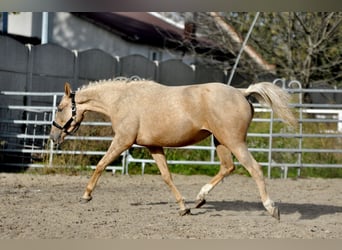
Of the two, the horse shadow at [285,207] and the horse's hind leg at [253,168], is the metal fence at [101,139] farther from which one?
the horse's hind leg at [253,168]

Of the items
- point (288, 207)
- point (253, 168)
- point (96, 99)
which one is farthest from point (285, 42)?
point (253, 168)

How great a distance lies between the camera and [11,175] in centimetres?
1263

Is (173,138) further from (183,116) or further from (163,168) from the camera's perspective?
(163,168)

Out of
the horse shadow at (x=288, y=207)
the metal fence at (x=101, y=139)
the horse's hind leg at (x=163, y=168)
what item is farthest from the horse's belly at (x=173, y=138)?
the metal fence at (x=101, y=139)

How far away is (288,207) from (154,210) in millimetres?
1900

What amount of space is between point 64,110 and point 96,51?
8.12m

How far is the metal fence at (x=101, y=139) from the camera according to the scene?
43.7 ft

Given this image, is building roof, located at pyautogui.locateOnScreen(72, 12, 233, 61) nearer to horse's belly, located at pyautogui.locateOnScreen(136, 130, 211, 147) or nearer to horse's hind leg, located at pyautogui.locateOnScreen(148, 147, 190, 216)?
horse's hind leg, located at pyautogui.locateOnScreen(148, 147, 190, 216)

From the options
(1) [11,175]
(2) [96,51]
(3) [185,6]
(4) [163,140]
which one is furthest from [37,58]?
(3) [185,6]

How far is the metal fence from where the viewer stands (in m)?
13.3

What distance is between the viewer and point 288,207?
9359mm

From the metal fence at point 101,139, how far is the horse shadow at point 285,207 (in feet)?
12.2

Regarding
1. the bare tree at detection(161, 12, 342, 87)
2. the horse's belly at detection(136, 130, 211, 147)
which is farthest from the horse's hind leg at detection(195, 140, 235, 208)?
the bare tree at detection(161, 12, 342, 87)

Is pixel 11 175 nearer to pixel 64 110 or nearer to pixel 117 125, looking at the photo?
pixel 64 110
